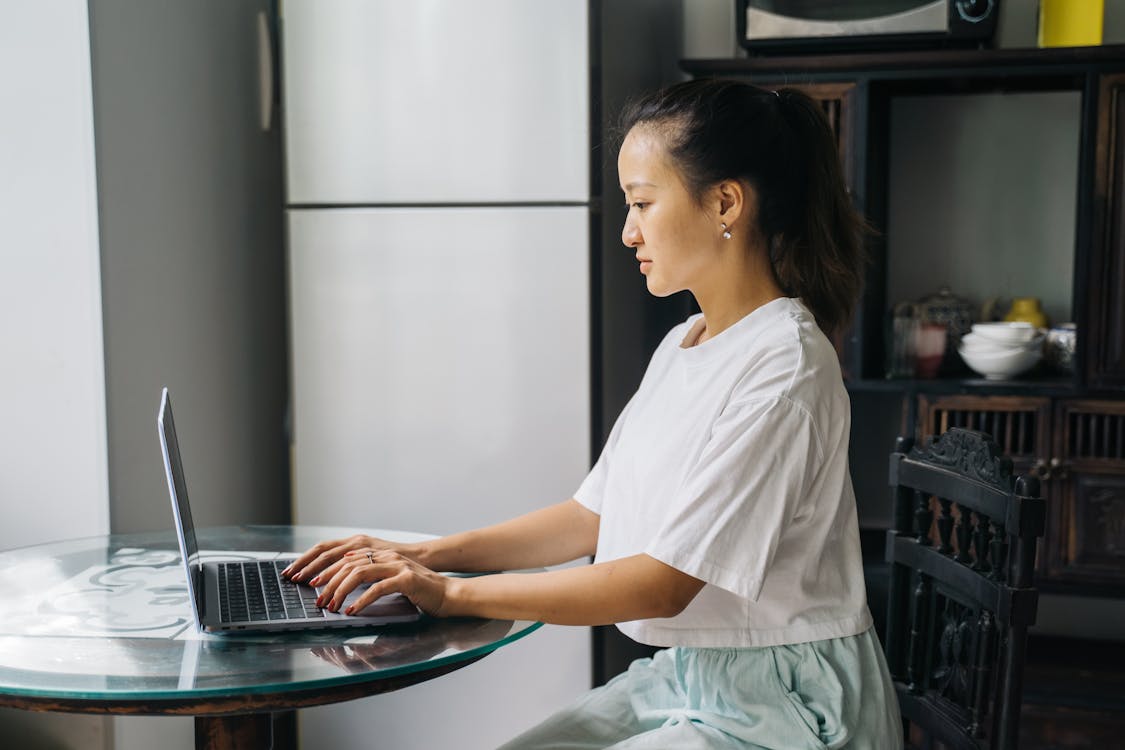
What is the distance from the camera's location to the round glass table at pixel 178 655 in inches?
44.2

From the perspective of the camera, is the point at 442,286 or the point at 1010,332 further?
the point at 1010,332

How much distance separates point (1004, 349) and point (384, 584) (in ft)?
5.44

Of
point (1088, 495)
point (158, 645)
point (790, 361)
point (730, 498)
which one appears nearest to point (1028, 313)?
point (1088, 495)

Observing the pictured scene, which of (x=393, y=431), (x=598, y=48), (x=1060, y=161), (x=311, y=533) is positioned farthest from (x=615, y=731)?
(x=1060, y=161)

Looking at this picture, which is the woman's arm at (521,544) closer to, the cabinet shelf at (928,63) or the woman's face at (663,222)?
the woman's face at (663,222)

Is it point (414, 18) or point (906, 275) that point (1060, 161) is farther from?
point (414, 18)

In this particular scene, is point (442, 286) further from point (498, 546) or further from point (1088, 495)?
point (1088, 495)

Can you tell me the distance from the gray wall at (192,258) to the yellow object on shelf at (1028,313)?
165 centimetres

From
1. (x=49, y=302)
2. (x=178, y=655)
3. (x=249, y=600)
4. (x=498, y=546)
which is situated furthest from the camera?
(x=49, y=302)

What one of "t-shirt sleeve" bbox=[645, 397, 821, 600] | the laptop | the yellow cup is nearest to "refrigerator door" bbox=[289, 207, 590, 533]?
the laptop

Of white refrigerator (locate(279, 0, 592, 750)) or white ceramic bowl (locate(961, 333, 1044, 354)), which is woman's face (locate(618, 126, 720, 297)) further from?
white ceramic bowl (locate(961, 333, 1044, 354))

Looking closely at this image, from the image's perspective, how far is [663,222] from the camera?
4.66 feet

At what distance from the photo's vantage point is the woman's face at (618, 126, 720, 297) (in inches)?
55.4

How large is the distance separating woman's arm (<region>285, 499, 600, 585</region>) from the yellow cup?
154 centimetres
